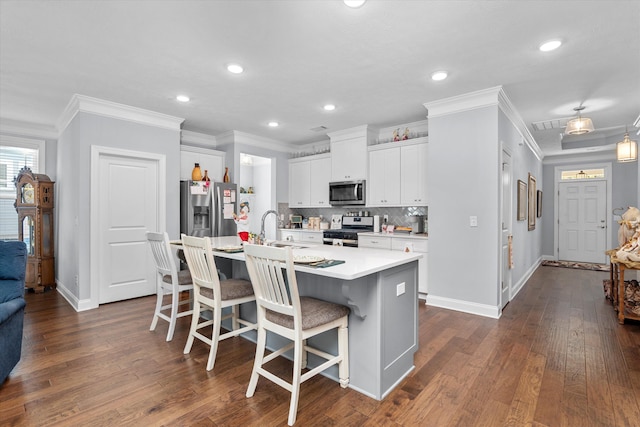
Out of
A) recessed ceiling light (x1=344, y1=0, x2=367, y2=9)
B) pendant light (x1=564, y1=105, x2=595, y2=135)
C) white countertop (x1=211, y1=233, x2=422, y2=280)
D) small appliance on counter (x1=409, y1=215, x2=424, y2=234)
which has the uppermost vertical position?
recessed ceiling light (x1=344, y1=0, x2=367, y2=9)

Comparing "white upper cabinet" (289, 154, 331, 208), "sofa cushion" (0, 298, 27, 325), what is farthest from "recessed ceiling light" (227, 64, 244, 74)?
"white upper cabinet" (289, 154, 331, 208)

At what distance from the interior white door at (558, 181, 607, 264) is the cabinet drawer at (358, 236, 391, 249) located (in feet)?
17.6

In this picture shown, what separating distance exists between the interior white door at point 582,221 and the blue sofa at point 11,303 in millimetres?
9291

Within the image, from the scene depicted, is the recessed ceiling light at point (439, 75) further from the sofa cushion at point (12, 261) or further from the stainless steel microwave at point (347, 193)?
the sofa cushion at point (12, 261)

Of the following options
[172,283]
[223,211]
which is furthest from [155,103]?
[172,283]

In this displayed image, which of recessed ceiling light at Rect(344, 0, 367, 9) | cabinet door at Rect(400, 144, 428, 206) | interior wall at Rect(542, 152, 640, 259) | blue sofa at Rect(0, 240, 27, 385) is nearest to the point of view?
recessed ceiling light at Rect(344, 0, 367, 9)

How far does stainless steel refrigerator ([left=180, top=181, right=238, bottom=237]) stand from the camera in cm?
484

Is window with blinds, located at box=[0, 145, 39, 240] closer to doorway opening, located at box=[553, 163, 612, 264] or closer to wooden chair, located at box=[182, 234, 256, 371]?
wooden chair, located at box=[182, 234, 256, 371]

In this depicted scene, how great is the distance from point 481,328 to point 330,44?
3.04 m

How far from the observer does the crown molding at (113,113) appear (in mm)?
3869

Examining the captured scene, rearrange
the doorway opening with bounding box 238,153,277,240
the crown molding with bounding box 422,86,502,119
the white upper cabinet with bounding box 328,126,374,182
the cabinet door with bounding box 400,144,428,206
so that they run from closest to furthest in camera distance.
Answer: the crown molding with bounding box 422,86,502,119 < the cabinet door with bounding box 400,144,428,206 < the white upper cabinet with bounding box 328,126,374,182 < the doorway opening with bounding box 238,153,277,240

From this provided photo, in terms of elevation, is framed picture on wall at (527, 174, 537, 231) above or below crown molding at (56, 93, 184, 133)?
below

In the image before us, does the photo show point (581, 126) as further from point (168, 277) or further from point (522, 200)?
point (168, 277)

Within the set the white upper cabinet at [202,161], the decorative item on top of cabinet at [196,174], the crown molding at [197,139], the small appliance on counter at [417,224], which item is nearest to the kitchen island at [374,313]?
the small appliance on counter at [417,224]
